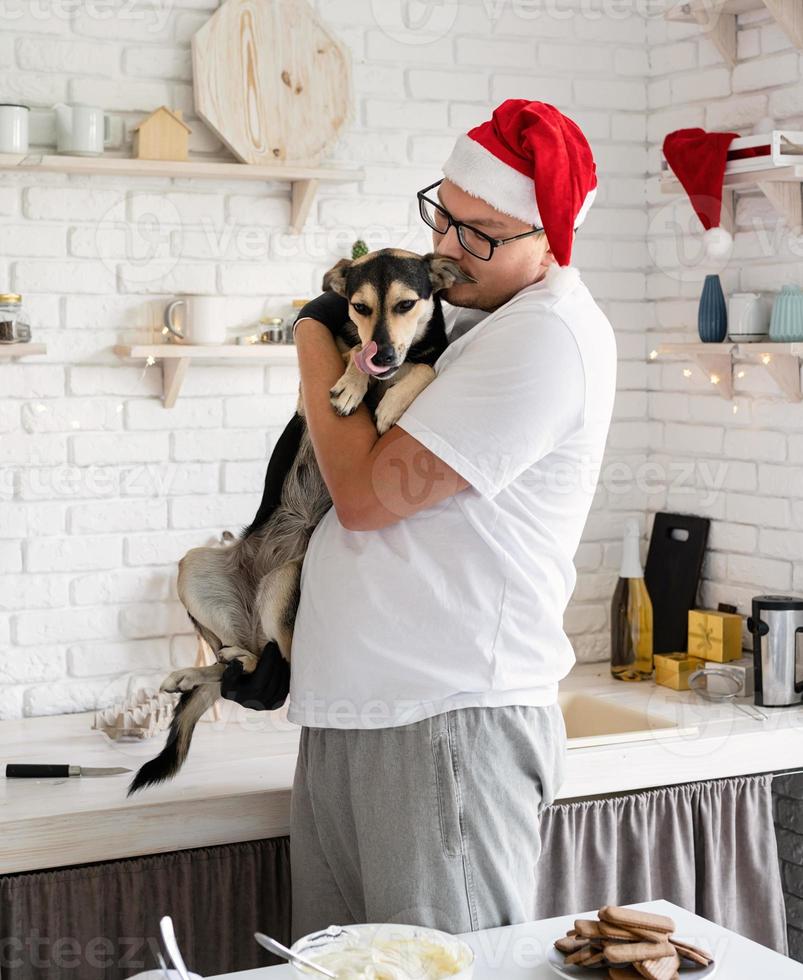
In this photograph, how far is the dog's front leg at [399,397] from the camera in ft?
5.04

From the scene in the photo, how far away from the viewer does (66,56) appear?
Result: 2361mm

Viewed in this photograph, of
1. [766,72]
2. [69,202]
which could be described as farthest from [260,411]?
[766,72]

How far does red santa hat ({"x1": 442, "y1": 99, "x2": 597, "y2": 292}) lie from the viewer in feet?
4.89

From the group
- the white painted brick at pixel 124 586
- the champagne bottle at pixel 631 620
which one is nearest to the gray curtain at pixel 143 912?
the white painted brick at pixel 124 586

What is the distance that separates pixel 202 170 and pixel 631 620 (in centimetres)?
133

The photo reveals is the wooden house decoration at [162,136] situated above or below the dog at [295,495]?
above

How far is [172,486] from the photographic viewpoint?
8.27 feet

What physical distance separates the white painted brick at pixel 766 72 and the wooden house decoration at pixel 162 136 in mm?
1187

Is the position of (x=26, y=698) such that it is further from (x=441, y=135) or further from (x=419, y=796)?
(x=441, y=135)

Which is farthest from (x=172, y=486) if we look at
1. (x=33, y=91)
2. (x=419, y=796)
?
(x=419, y=796)

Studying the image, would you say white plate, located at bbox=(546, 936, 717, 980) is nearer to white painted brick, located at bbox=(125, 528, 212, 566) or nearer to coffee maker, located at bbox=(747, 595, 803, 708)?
coffee maker, located at bbox=(747, 595, 803, 708)

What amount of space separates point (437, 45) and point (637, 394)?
925 millimetres

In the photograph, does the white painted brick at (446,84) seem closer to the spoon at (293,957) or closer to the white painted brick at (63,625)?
the white painted brick at (63,625)

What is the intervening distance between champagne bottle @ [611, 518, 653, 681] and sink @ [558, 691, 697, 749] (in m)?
0.16
